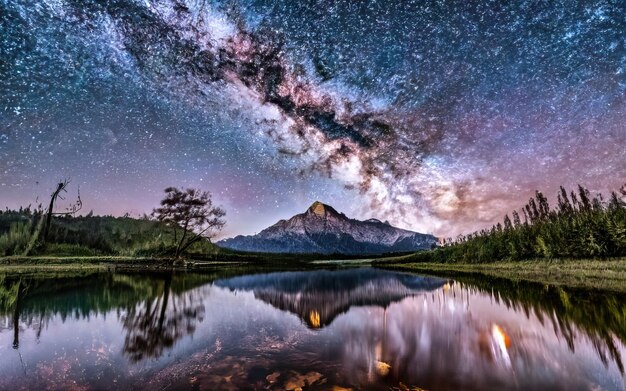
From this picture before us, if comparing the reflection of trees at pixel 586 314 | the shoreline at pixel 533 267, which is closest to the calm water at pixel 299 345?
the reflection of trees at pixel 586 314

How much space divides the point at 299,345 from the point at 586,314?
→ 56.7ft

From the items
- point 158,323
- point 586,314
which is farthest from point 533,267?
point 158,323

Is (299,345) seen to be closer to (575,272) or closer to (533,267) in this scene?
(575,272)

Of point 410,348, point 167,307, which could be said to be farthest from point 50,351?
point 410,348

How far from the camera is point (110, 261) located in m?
53.1

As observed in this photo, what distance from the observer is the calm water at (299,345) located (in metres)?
8.48

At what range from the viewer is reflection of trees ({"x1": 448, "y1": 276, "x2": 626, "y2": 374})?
1229cm

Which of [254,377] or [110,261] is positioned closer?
[254,377]

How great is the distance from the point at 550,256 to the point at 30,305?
75.3 metres

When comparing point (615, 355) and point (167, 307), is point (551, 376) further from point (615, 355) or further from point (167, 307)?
point (167, 307)

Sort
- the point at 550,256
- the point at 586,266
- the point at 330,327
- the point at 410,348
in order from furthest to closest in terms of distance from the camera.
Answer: the point at 550,256 < the point at 586,266 < the point at 330,327 < the point at 410,348

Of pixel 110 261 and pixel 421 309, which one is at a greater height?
pixel 110 261

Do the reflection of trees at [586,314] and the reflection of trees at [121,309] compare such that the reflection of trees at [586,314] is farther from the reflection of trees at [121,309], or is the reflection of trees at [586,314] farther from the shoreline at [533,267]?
the reflection of trees at [121,309]

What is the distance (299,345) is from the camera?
40.3 feet
